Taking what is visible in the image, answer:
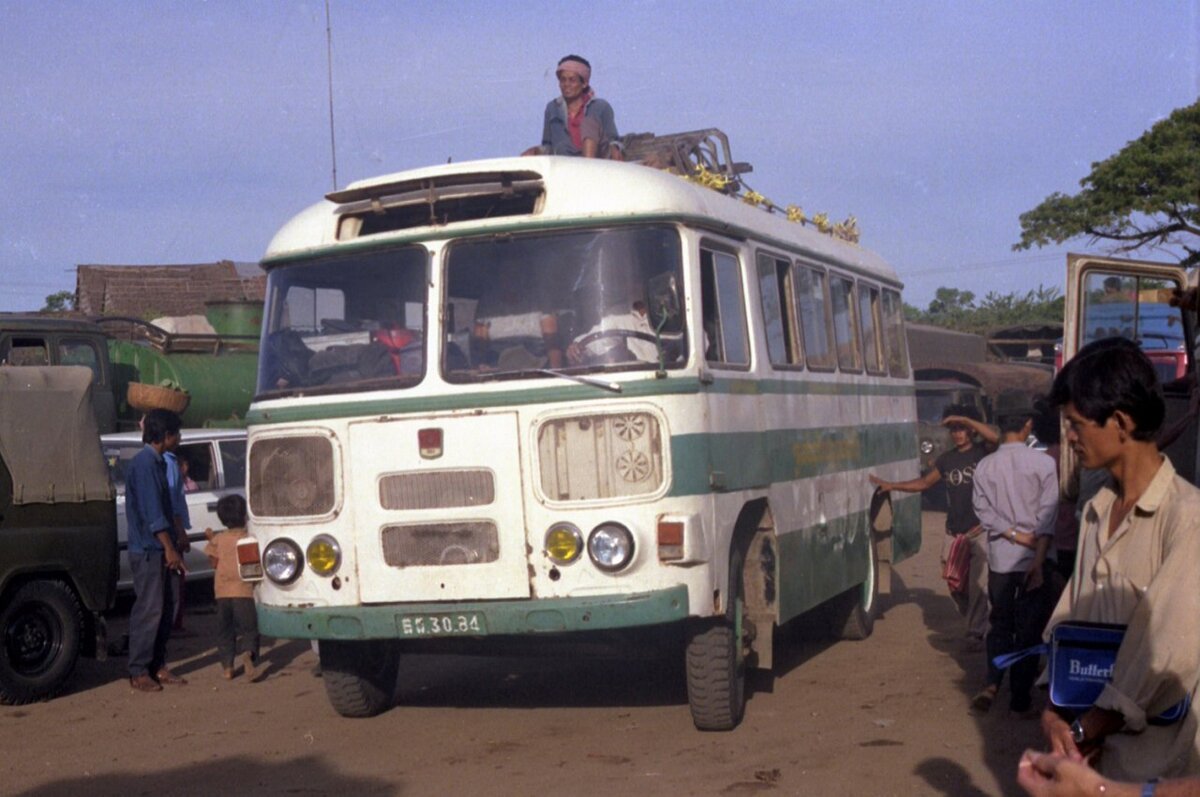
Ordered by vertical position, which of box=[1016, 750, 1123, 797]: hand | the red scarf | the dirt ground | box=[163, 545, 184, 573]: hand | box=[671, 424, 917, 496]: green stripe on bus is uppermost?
the red scarf

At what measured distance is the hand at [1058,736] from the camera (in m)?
3.19

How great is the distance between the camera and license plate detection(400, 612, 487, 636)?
759cm

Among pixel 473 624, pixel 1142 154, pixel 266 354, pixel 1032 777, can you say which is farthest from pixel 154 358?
pixel 1142 154

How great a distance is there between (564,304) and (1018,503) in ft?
9.45

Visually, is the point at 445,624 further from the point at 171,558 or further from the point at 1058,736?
the point at 1058,736

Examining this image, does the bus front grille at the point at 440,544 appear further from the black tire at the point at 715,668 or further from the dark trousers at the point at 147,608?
the dark trousers at the point at 147,608

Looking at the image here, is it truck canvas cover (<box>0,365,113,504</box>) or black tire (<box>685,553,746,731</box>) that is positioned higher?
truck canvas cover (<box>0,365,113,504</box>)

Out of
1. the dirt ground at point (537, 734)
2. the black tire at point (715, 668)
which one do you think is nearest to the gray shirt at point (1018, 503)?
the dirt ground at point (537, 734)

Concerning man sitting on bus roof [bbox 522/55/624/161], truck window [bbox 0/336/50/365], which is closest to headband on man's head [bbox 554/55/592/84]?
man sitting on bus roof [bbox 522/55/624/161]

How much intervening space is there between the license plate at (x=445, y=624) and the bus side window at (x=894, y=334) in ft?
20.5

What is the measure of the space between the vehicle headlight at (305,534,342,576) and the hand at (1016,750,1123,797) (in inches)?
216

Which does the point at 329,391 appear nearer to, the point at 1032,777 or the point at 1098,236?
the point at 1032,777

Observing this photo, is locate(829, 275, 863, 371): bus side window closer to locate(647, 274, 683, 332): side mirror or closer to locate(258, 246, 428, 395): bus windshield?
locate(647, 274, 683, 332): side mirror

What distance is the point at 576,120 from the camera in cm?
1045
